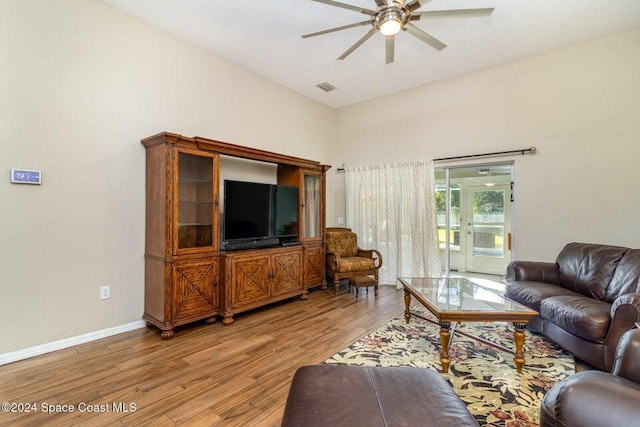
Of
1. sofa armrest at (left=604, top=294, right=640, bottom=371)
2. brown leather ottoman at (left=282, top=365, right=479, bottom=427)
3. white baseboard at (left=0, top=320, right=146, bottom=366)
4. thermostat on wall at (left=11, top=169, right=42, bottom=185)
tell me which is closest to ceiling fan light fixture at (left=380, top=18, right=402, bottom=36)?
brown leather ottoman at (left=282, top=365, right=479, bottom=427)

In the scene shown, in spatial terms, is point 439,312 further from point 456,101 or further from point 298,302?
point 456,101

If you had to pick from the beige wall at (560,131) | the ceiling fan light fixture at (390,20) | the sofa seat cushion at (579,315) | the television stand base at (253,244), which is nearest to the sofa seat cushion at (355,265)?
the television stand base at (253,244)

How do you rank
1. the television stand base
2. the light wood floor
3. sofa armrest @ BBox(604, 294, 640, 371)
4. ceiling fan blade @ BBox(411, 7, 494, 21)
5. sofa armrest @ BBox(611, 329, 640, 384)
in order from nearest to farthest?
sofa armrest @ BBox(611, 329, 640, 384), the light wood floor, sofa armrest @ BBox(604, 294, 640, 371), ceiling fan blade @ BBox(411, 7, 494, 21), the television stand base

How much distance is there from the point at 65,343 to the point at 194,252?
1.30 meters

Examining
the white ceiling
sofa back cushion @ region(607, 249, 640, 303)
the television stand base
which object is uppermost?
the white ceiling

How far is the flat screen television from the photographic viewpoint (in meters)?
3.44

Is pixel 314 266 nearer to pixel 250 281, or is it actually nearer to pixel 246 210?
pixel 250 281

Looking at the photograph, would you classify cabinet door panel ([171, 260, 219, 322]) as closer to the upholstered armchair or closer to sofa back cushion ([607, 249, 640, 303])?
the upholstered armchair

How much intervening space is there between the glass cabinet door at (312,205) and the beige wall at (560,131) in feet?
6.15

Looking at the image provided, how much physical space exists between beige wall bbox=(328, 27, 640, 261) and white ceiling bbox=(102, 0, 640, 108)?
247 mm

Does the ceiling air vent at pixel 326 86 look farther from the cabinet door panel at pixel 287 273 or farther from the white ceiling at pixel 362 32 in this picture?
the cabinet door panel at pixel 287 273

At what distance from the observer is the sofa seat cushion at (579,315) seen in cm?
215

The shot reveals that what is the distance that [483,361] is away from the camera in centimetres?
236

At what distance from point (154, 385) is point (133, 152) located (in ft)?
7.36
